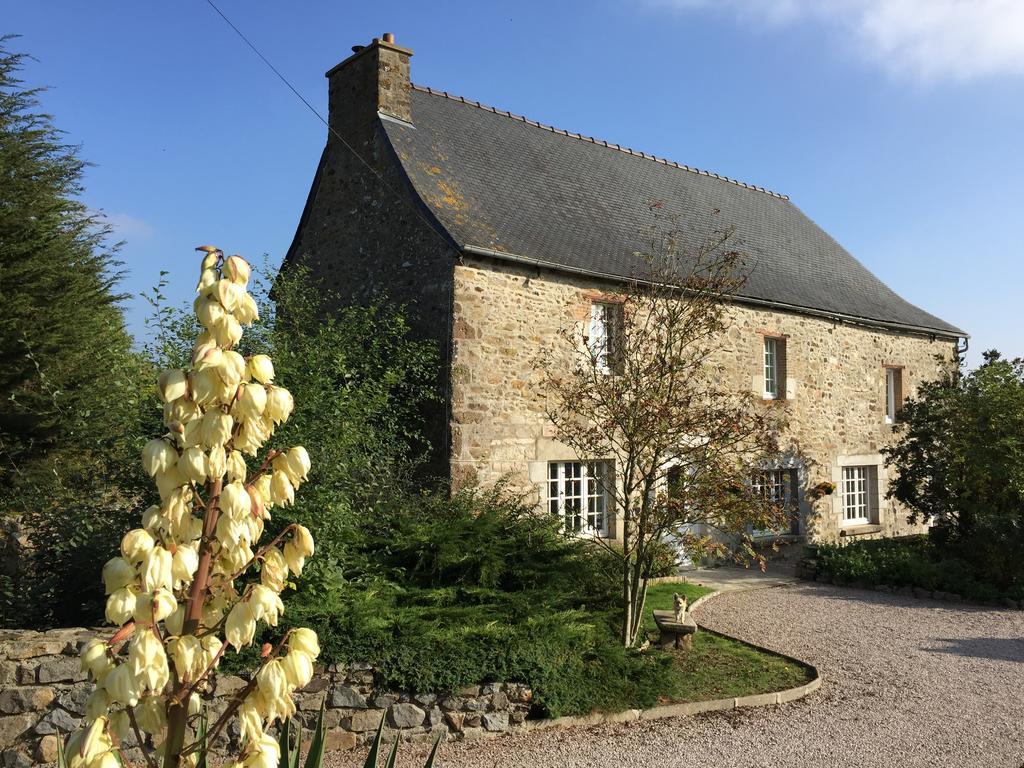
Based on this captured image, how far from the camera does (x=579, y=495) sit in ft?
38.8

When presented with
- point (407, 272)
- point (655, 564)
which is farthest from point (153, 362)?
point (655, 564)

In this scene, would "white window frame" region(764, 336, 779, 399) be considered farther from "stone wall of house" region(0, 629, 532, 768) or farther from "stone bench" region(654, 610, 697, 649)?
"stone wall of house" region(0, 629, 532, 768)

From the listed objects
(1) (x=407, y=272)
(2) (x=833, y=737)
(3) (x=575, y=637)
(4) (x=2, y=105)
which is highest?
(4) (x=2, y=105)

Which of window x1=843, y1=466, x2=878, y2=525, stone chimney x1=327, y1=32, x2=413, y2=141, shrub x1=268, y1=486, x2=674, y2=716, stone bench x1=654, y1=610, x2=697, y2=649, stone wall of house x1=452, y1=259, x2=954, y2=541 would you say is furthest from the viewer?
window x1=843, y1=466, x2=878, y2=525

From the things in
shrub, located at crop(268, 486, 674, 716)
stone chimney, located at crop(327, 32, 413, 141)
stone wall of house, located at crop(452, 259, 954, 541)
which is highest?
stone chimney, located at crop(327, 32, 413, 141)

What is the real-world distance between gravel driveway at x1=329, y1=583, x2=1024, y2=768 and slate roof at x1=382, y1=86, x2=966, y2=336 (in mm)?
5664

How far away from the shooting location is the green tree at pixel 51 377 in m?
6.45

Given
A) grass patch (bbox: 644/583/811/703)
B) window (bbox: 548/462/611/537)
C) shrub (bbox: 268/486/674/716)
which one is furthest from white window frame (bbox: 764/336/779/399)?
shrub (bbox: 268/486/674/716)

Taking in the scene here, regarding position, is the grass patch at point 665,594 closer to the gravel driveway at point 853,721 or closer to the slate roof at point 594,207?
the gravel driveway at point 853,721

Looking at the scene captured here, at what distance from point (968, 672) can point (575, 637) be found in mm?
4478

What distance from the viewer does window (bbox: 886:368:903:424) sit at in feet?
56.5

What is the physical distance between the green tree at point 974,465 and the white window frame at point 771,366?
3027mm

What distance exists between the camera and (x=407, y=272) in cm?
1130

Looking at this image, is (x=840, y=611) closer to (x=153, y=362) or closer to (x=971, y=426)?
(x=971, y=426)
